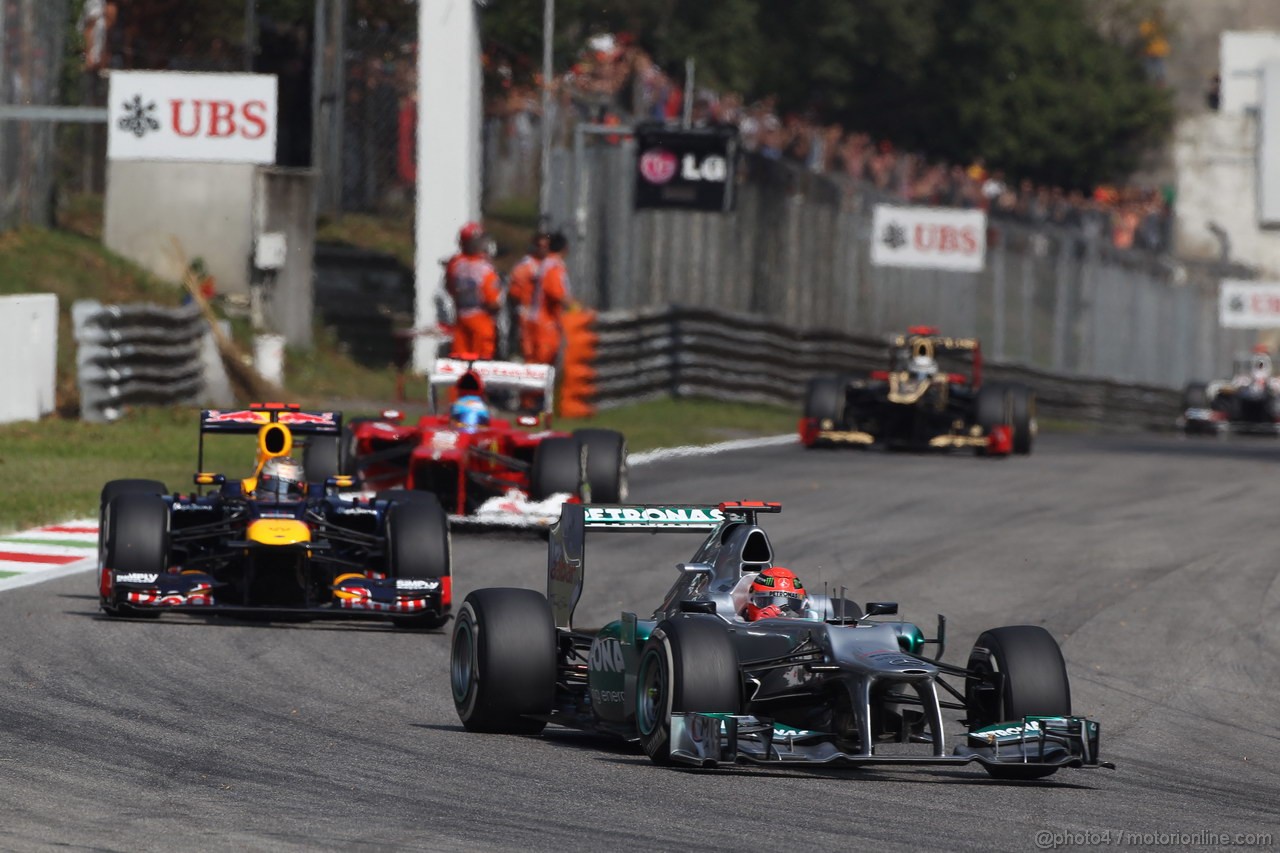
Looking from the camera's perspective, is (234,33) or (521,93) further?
(521,93)

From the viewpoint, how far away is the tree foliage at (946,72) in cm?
5472

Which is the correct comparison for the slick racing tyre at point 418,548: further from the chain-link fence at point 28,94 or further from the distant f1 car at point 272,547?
the chain-link fence at point 28,94

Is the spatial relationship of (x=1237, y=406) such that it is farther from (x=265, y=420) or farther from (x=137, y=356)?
(x=265, y=420)

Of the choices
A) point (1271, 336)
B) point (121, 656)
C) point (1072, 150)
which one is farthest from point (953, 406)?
point (1271, 336)

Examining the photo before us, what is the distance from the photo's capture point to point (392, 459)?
17312mm

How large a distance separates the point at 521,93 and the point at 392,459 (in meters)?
23.4

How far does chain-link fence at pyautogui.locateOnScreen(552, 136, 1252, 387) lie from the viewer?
30.3 metres

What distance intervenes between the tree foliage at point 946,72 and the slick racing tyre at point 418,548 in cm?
3990

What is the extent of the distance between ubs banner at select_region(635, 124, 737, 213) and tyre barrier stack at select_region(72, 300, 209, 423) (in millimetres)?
7306

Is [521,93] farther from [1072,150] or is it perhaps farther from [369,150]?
[1072,150]

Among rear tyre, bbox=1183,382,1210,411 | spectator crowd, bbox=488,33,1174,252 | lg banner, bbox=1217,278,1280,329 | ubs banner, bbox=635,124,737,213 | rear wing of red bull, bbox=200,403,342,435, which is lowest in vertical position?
rear tyre, bbox=1183,382,1210,411

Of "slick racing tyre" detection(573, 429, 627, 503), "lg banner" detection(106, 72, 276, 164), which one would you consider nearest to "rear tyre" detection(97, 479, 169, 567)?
"slick racing tyre" detection(573, 429, 627, 503)

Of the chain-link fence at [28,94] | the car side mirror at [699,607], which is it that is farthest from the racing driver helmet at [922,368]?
the car side mirror at [699,607]

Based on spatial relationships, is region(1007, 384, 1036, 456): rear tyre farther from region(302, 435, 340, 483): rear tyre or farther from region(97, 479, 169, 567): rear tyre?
region(97, 479, 169, 567): rear tyre
